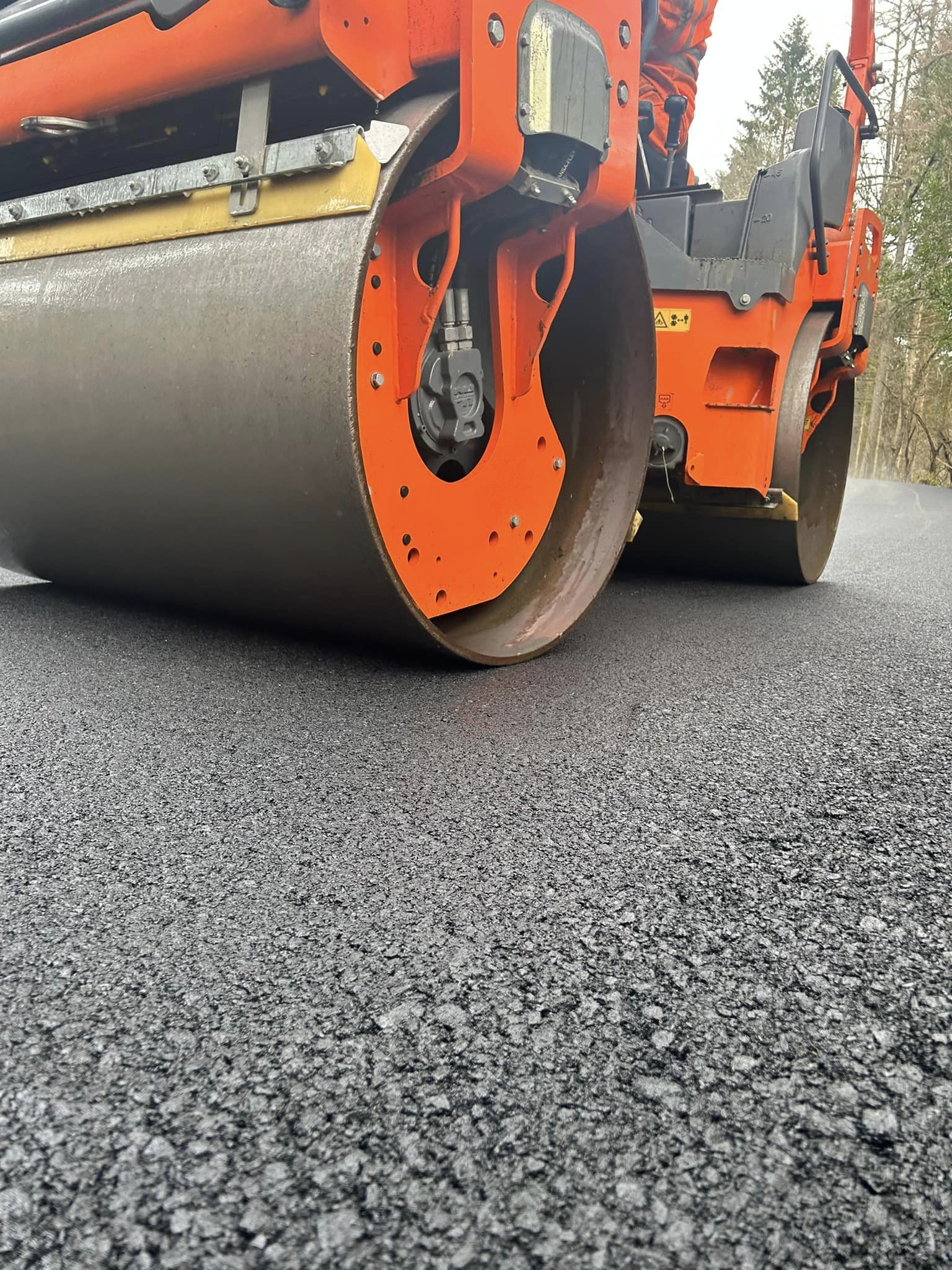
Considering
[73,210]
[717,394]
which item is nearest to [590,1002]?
[73,210]

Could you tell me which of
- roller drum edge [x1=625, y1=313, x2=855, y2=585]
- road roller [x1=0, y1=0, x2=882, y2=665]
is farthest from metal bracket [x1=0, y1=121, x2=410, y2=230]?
roller drum edge [x1=625, y1=313, x2=855, y2=585]

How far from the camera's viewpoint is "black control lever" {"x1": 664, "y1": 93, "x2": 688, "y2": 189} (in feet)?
12.2

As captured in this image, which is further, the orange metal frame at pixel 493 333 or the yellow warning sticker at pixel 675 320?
the yellow warning sticker at pixel 675 320

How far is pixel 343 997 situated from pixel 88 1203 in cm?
32

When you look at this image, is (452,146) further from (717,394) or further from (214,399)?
(717,394)

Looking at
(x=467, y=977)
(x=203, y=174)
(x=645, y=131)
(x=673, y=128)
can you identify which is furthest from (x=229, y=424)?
(x=673, y=128)

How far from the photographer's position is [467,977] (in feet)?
3.53

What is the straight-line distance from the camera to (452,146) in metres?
1.85

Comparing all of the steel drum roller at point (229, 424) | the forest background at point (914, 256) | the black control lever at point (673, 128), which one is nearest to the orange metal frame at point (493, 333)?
the steel drum roller at point (229, 424)

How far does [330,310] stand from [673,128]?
2.71m

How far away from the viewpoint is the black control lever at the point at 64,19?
1795 millimetres

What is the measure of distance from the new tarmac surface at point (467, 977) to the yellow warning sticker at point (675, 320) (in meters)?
1.52

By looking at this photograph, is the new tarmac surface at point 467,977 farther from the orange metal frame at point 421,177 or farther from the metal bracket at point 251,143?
the metal bracket at point 251,143

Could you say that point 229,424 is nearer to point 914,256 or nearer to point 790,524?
point 790,524
